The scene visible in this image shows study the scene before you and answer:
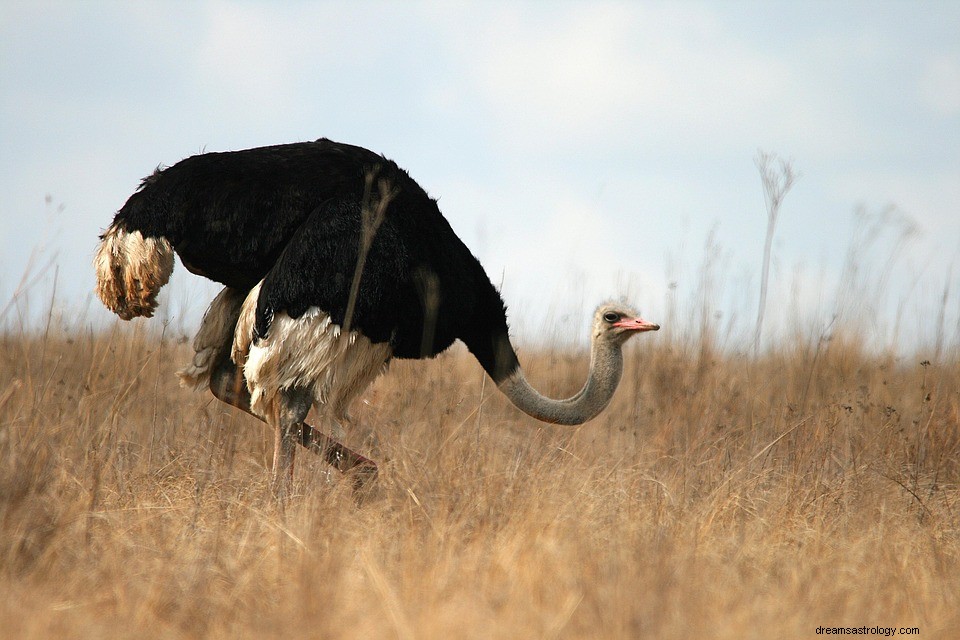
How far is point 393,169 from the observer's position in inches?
212

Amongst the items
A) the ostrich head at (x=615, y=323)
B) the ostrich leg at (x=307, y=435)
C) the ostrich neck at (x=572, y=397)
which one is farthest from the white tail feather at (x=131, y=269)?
the ostrich head at (x=615, y=323)

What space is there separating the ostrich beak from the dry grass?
0.73 m

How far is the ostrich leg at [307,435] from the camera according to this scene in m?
5.16

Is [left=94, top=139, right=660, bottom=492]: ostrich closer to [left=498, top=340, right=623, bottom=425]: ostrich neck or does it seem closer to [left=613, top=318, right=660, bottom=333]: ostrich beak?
[left=498, top=340, right=623, bottom=425]: ostrich neck

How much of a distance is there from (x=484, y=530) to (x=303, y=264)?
157 cm

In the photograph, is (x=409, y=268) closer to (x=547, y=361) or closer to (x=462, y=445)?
(x=462, y=445)

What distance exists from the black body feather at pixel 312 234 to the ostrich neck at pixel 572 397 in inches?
24.2

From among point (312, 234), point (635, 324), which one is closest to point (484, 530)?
point (312, 234)

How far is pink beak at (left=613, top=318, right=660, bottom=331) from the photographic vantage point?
5.72 meters

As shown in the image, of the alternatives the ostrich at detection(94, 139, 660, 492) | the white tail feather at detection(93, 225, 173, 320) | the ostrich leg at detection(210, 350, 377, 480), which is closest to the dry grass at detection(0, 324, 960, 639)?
the ostrich leg at detection(210, 350, 377, 480)

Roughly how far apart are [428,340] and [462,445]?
608mm

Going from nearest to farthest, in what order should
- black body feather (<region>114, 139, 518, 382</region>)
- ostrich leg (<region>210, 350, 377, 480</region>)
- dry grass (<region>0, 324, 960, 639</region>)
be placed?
1. dry grass (<region>0, 324, 960, 639</region>)
2. black body feather (<region>114, 139, 518, 382</region>)
3. ostrich leg (<region>210, 350, 377, 480</region>)

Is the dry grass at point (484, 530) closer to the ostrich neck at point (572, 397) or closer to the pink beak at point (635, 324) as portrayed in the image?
the ostrich neck at point (572, 397)

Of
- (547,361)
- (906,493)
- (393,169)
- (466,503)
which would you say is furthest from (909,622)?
(547,361)
